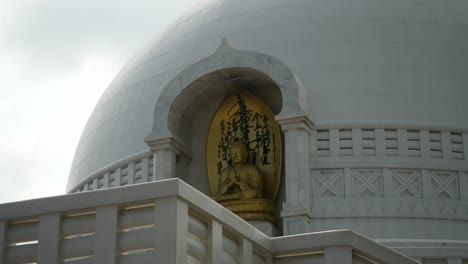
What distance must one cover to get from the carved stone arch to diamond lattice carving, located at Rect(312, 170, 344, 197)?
1277 mm

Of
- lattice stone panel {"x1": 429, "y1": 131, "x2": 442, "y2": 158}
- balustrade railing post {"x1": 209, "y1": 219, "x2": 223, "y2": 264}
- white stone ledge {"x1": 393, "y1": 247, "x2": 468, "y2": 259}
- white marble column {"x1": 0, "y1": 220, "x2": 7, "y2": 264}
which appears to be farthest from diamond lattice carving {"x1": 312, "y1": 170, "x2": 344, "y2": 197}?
white marble column {"x1": 0, "y1": 220, "x2": 7, "y2": 264}

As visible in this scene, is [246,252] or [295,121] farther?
[295,121]

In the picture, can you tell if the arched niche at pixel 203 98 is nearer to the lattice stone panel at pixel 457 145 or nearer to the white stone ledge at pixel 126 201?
the lattice stone panel at pixel 457 145

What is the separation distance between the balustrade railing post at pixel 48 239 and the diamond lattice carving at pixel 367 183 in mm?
8844

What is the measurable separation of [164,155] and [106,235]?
30.5 ft

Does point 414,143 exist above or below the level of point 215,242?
above

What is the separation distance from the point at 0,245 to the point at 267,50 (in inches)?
399

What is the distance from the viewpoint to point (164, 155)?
20078 millimetres

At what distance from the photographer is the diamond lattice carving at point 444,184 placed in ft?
62.5

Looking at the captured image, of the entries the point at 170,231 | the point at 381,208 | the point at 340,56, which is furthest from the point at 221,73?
the point at 170,231

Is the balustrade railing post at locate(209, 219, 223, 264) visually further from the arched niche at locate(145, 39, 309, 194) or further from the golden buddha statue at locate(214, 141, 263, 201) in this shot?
the arched niche at locate(145, 39, 309, 194)

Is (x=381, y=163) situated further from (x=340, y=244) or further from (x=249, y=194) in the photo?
(x=340, y=244)

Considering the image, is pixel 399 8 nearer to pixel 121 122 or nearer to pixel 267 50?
pixel 267 50

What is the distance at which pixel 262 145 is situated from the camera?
19.9 metres
